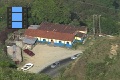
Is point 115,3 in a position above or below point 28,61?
above

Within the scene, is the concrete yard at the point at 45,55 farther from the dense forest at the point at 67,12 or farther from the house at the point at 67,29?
the dense forest at the point at 67,12

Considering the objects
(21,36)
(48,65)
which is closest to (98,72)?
(48,65)

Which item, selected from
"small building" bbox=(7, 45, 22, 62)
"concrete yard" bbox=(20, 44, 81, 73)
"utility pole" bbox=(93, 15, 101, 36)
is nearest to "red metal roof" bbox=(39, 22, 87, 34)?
"utility pole" bbox=(93, 15, 101, 36)

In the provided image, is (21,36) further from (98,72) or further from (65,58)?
(98,72)

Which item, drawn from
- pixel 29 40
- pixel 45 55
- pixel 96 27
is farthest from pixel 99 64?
pixel 96 27

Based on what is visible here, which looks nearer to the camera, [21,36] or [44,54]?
[44,54]

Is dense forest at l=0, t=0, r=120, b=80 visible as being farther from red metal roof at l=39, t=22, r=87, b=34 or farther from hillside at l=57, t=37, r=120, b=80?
hillside at l=57, t=37, r=120, b=80
